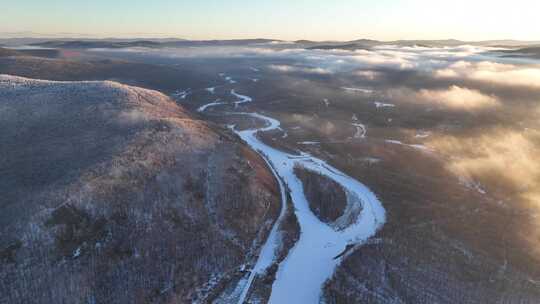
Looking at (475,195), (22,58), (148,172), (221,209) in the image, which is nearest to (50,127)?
(148,172)

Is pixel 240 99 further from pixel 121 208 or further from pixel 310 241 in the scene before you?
pixel 310 241

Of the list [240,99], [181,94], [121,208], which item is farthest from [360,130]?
[181,94]

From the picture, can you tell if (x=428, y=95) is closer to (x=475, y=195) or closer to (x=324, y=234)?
(x=475, y=195)

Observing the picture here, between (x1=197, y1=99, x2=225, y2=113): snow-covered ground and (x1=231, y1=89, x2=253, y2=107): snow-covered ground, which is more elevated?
(x1=231, y1=89, x2=253, y2=107): snow-covered ground

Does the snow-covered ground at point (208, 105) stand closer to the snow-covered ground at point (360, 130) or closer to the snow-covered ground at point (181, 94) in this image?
the snow-covered ground at point (181, 94)

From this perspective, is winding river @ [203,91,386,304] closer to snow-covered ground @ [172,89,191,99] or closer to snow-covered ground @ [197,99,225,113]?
snow-covered ground @ [197,99,225,113]

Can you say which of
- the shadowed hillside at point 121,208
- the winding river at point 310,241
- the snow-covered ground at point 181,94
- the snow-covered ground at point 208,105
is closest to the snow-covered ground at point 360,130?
the winding river at point 310,241

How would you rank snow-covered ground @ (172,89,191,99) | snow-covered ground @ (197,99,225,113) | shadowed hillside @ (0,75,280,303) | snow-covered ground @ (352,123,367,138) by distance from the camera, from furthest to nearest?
snow-covered ground @ (172,89,191,99) → snow-covered ground @ (197,99,225,113) → snow-covered ground @ (352,123,367,138) → shadowed hillside @ (0,75,280,303)

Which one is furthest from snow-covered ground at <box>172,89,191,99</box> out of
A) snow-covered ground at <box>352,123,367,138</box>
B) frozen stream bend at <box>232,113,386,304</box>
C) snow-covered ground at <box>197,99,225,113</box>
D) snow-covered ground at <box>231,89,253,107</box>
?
frozen stream bend at <box>232,113,386,304</box>

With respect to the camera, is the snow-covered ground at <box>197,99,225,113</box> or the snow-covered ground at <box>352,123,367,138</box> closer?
the snow-covered ground at <box>352,123,367,138</box>
